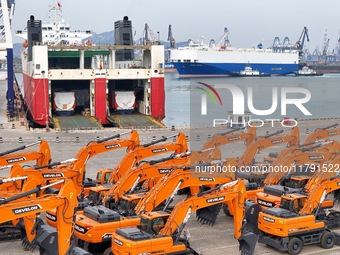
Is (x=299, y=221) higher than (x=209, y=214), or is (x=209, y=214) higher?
(x=299, y=221)

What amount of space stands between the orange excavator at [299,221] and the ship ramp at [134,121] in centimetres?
2944

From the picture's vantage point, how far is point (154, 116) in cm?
5344

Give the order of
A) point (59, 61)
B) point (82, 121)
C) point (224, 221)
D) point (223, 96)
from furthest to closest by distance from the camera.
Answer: point (223, 96) < point (59, 61) < point (82, 121) < point (224, 221)

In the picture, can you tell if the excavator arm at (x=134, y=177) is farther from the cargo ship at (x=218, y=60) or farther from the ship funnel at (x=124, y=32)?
the cargo ship at (x=218, y=60)

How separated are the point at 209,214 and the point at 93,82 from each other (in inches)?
1258

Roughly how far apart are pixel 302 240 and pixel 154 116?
36413mm

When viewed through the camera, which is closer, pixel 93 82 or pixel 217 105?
pixel 93 82

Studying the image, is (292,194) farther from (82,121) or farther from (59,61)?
(59,61)

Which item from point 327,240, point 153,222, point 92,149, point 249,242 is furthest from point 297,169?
point 153,222

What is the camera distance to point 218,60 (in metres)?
168

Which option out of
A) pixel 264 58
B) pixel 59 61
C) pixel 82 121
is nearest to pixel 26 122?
pixel 82 121

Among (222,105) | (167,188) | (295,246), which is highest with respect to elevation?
(167,188)

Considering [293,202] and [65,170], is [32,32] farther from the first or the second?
[293,202]

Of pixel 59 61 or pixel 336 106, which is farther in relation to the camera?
pixel 336 106
